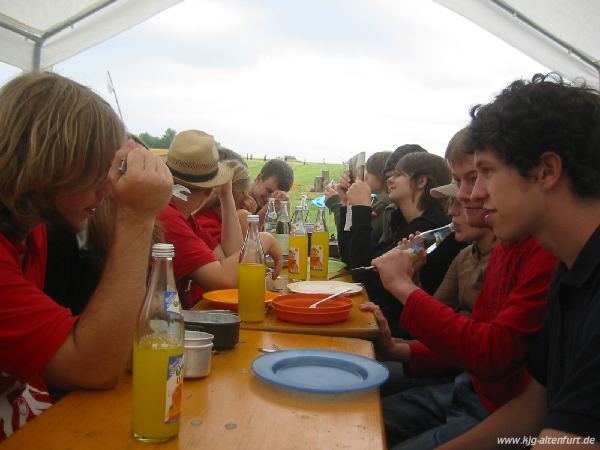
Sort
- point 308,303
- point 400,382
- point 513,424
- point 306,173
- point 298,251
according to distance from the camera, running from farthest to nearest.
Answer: point 306,173, point 298,251, point 400,382, point 308,303, point 513,424

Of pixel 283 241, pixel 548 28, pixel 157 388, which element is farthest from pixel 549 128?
pixel 548 28

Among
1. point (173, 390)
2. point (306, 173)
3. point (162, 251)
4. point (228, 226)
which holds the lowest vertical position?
point (173, 390)

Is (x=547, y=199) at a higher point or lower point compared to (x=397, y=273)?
higher

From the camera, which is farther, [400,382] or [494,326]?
[400,382]

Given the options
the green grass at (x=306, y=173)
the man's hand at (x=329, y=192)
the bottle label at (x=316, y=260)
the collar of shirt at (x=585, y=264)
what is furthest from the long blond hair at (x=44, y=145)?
the green grass at (x=306, y=173)

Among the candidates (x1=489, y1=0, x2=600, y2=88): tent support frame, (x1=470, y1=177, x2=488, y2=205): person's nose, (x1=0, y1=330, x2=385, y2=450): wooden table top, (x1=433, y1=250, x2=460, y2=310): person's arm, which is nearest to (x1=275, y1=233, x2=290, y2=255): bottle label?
(x1=433, y1=250, x2=460, y2=310): person's arm

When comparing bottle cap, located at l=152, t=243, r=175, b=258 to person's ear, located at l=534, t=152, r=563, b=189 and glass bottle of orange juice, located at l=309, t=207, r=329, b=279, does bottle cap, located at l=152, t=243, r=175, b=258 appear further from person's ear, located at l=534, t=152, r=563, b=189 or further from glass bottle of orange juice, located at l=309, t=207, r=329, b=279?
glass bottle of orange juice, located at l=309, t=207, r=329, b=279

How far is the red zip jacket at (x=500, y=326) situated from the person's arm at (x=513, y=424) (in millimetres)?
99

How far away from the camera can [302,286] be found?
2176 mm

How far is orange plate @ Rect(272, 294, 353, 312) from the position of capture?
1668 millimetres

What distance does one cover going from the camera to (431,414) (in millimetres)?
1910

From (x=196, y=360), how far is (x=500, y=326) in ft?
2.74

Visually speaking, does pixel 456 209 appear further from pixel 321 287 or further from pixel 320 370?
pixel 320 370

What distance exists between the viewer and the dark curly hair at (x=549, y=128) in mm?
1167
